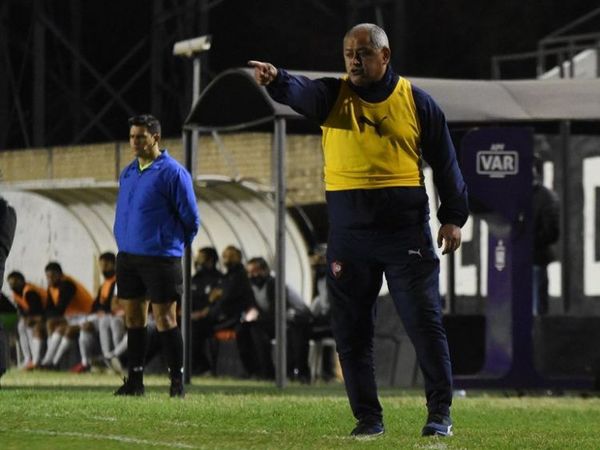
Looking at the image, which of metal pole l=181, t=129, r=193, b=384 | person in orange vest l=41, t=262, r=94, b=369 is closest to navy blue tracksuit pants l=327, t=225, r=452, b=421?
metal pole l=181, t=129, r=193, b=384

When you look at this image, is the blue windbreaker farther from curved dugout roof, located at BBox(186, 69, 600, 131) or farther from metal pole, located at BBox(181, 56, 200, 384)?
metal pole, located at BBox(181, 56, 200, 384)

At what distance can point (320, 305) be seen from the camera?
20734 mm

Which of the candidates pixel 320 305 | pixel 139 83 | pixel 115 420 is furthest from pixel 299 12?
pixel 115 420

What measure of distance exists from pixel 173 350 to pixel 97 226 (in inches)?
355

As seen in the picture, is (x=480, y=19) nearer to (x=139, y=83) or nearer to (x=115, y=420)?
(x=139, y=83)

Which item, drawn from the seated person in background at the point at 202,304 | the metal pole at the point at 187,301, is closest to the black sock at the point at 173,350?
the metal pole at the point at 187,301

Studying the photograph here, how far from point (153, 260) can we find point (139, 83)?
2552 centimetres

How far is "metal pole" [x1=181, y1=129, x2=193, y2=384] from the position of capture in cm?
1761

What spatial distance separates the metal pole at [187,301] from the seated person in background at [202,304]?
3.20 metres

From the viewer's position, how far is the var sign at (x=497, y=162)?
645 inches

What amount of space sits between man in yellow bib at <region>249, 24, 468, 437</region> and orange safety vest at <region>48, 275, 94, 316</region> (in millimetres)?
13448

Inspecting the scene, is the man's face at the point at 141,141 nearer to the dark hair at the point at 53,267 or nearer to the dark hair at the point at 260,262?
the dark hair at the point at 260,262

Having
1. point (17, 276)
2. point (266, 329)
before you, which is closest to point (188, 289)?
point (266, 329)

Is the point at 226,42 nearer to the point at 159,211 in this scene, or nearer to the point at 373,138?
the point at 159,211
